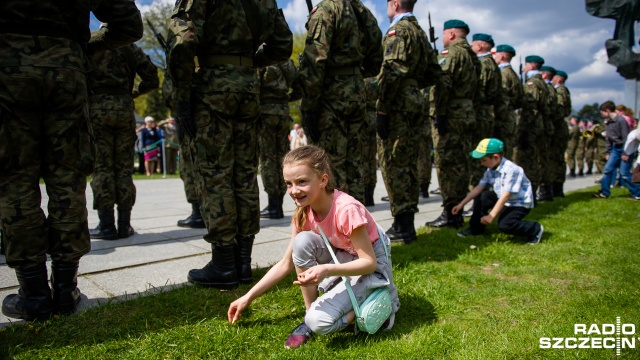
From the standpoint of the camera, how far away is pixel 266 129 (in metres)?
6.80

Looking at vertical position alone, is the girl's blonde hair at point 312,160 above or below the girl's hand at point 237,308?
above

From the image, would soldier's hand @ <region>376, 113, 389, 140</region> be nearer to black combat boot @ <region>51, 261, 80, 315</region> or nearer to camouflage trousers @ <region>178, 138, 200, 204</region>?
camouflage trousers @ <region>178, 138, 200, 204</region>

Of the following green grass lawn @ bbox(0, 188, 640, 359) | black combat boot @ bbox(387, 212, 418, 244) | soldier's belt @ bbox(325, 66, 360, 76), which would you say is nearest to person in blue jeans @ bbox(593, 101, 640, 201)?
green grass lawn @ bbox(0, 188, 640, 359)

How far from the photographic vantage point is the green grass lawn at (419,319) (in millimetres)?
2494

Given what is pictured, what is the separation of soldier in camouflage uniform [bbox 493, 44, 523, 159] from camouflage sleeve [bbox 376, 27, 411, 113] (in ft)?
13.2

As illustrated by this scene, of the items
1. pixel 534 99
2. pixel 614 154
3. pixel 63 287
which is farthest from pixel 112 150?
pixel 614 154

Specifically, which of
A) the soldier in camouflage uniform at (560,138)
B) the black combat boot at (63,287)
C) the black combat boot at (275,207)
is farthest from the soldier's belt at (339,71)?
the soldier in camouflage uniform at (560,138)

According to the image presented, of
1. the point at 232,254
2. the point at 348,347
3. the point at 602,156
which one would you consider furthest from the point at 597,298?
the point at 602,156

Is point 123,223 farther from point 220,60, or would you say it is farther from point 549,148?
point 549,148

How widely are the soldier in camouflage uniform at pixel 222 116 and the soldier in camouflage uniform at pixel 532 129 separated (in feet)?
23.0

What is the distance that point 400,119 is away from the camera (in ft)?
16.9

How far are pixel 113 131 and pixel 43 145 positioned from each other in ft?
8.13

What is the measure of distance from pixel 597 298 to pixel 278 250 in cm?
289

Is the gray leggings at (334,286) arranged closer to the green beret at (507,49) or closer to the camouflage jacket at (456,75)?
the camouflage jacket at (456,75)
